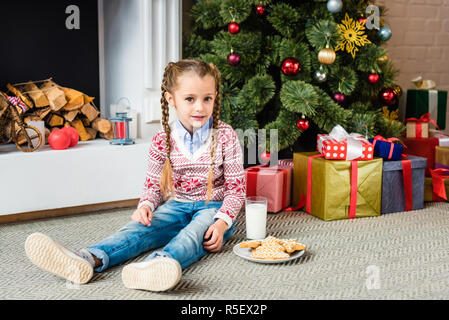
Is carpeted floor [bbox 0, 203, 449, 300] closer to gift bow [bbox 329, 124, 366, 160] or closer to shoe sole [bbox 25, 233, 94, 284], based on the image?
shoe sole [bbox 25, 233, 94, 284]

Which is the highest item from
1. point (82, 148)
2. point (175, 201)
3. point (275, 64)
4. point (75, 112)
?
point (275, 64)

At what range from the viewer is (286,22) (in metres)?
2.20

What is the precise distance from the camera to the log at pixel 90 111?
7.24 ft

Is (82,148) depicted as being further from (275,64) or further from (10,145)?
(275,64)

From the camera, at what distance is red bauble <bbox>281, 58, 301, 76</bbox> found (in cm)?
211

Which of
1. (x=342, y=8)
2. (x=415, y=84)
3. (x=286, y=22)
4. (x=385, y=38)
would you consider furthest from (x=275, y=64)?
(x=415, y=84)

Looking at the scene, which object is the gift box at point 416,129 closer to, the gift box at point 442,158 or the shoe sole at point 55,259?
the gift box at point 442,158

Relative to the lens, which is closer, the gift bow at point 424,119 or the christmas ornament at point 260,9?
the christmas ornament at point 260,9

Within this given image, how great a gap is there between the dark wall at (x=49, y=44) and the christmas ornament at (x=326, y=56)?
1.00 m

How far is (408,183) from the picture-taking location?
6.94 ft

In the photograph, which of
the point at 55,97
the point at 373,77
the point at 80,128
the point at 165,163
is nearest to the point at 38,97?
the point at 55,97

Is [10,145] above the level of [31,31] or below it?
below

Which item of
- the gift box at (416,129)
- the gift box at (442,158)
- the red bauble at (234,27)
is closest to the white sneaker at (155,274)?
the red bauble at (234,27)

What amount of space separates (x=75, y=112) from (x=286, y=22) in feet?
3.16
